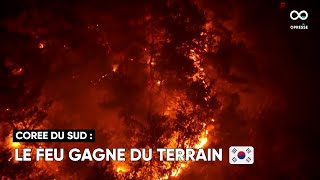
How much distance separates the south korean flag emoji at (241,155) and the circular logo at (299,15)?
14.6ft

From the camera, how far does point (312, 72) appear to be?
14.1 metres

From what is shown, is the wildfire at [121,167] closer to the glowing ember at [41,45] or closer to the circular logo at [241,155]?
the circular logo at [241,155]

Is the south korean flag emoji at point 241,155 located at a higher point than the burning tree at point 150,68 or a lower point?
lower

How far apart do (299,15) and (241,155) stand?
4.85m

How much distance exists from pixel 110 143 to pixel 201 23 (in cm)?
434

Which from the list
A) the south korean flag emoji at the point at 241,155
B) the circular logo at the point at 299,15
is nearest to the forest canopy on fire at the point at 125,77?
the south korean flag emoji at the point at 241,155

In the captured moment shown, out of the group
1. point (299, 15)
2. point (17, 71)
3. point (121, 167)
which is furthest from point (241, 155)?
point (17, 71)

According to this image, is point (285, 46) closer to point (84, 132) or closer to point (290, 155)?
point (290, 155)

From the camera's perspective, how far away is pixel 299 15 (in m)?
13.2

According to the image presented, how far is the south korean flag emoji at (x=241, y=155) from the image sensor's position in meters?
11.4

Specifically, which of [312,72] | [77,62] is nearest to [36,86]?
[77,62]

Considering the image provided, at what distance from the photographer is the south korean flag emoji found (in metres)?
11.4

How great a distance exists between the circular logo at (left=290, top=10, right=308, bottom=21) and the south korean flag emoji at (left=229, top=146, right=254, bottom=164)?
445cm
